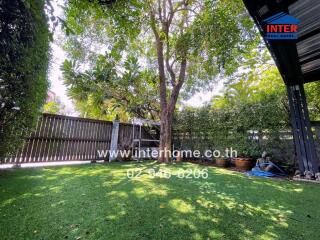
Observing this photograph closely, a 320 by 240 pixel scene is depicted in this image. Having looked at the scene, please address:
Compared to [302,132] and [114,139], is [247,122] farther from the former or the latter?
[114,139]

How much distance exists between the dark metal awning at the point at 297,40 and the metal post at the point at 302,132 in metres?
0.46

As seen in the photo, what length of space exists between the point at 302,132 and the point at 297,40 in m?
2.82

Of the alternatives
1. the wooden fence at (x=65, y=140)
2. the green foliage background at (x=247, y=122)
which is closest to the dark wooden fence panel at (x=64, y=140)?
the wooden fence at (x=65, y=140)

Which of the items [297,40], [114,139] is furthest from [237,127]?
[114,139]

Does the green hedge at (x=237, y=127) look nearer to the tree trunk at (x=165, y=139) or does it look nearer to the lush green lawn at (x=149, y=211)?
the tree trunk at (x=165, y=139)

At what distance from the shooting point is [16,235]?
1406 millimetres

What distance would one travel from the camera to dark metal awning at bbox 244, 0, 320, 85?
6.96 ft

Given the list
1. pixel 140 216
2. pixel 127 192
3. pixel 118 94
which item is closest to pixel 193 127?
pixel 118 94

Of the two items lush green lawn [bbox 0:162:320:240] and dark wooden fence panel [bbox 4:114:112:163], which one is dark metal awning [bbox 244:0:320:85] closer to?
lush green lawn [bbox 0:162:320:240]

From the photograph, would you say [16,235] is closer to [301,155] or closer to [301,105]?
[301,155]

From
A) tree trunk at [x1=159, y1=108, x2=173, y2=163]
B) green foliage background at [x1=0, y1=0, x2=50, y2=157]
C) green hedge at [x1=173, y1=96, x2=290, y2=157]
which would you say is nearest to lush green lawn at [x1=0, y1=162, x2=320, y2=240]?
green foliage background at [x1=0, y1=0, x2=50, y2=157]

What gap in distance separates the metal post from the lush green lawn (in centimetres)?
175

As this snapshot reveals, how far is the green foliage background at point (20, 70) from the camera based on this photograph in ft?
6.45

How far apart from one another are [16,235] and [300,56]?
5531 millimetres
